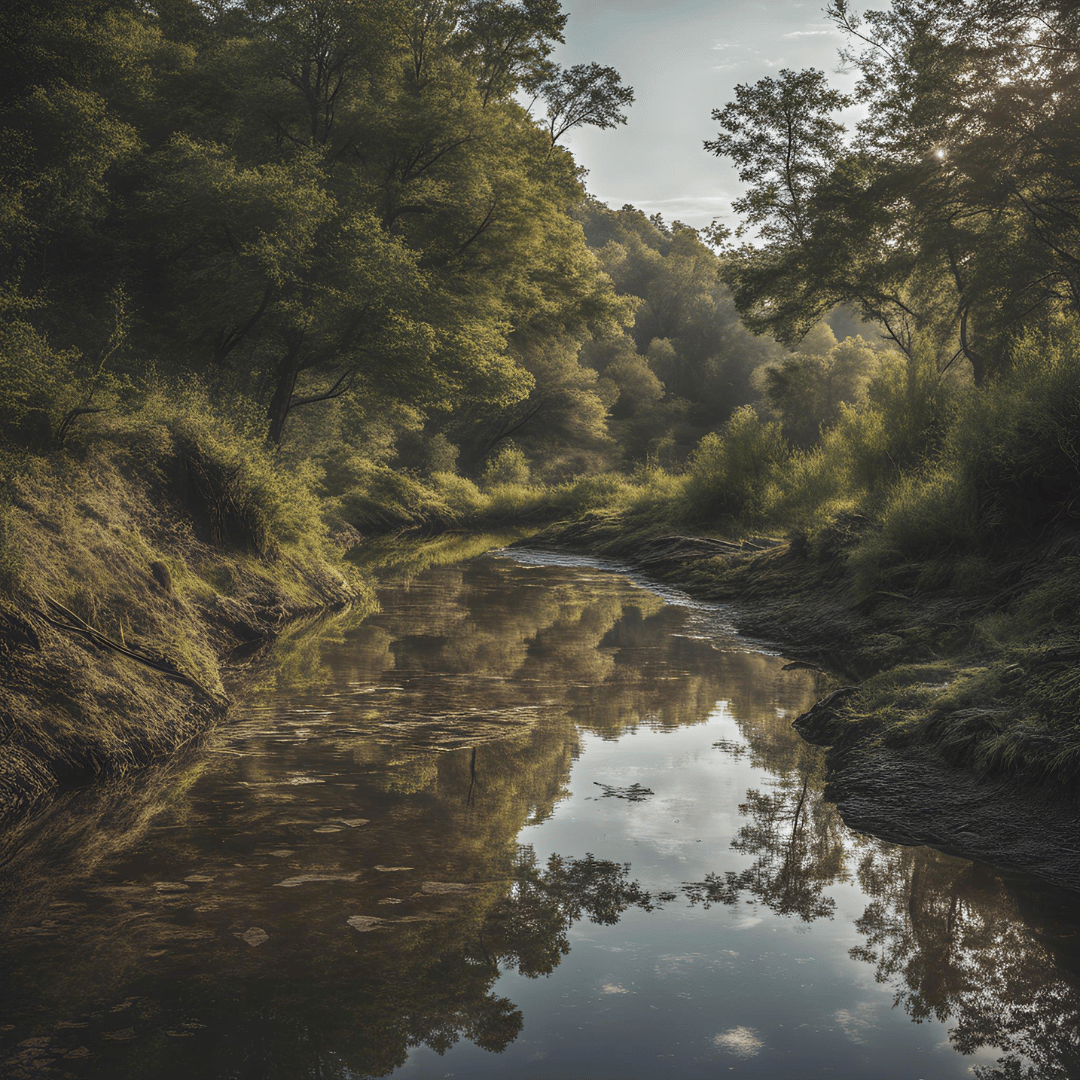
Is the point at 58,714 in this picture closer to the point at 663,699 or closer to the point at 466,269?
the point at 663,699

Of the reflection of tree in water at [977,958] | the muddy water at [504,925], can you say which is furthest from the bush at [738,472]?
the reflection of tree in water at [977,958]

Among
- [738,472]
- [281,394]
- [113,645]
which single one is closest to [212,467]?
[113,645]

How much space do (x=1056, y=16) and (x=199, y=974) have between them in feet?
62.3

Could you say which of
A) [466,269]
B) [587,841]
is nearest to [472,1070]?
[587,841]

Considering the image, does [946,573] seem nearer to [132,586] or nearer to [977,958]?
[977,958]

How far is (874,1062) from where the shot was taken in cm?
305

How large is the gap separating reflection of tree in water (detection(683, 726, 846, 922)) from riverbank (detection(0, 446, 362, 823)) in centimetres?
371

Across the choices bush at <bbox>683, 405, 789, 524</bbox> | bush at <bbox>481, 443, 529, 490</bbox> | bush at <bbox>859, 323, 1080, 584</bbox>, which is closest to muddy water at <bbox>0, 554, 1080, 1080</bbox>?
bush at <bbox>859, 323, 1080, 584</bbox>

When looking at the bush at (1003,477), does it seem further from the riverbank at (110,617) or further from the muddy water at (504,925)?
the riverbank at (110,617)

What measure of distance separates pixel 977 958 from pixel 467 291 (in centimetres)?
2090

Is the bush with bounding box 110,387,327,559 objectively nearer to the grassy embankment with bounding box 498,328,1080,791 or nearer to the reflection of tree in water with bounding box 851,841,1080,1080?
the grassy embankment with bounding box 498,328,1080,791

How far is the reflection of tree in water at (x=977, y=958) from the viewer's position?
3.17m

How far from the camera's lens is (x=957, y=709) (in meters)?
6.10

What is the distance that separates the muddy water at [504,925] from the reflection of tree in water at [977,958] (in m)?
0.01
